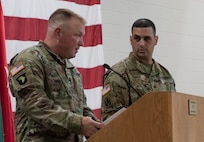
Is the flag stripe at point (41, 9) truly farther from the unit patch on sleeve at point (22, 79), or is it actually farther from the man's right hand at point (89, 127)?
the man's right hand at point (89, 127)

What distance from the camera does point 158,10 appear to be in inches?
173

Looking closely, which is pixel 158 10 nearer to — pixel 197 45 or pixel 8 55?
pixel 197 45

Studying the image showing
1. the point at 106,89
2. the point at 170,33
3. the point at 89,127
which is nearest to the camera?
the point at 89,127

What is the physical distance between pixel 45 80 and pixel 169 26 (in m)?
2.36

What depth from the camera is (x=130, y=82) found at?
2.92 meters

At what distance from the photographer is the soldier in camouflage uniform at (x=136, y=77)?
283 cm

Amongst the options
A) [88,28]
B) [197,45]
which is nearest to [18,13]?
[88,28]

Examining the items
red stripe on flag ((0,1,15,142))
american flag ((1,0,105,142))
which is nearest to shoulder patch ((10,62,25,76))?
red stripe on flag ((0,1,15,142))

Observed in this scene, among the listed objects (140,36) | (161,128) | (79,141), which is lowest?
(79,141)

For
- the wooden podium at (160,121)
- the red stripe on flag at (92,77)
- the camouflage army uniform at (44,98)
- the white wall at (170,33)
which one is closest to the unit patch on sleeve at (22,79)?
the camouflage army uniform at (44,98)

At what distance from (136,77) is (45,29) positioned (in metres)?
0.91

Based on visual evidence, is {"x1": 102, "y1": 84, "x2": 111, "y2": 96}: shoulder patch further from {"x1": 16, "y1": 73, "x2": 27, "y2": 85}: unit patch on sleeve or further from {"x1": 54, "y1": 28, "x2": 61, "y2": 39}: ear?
{"x1": 16, "y1": 73, "x2": 27, "y2": 85}: unit patch on sleeve

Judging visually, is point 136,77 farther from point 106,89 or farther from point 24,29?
point 24,29

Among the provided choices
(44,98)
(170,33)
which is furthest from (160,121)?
(170,33)
